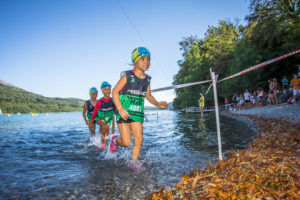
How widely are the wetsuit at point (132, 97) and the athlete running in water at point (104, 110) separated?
10.3ft

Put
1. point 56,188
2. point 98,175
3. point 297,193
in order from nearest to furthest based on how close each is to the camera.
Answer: point 297,193 → point 56,188 → point 98,175

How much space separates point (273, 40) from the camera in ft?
84.1

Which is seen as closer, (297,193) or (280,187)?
(297,193)

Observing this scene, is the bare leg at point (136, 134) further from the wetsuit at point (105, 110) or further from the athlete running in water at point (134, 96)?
the wetsuit at point (105, 110)

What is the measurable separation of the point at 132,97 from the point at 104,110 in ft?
11.4

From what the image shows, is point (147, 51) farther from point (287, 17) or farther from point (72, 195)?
point (287, 17)

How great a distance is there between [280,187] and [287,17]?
3018 centimetres

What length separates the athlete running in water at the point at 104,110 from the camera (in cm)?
616

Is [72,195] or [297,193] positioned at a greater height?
[297,193]

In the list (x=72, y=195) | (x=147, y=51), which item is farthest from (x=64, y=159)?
(x=147, y=51)

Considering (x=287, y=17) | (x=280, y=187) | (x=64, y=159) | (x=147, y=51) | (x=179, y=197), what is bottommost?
(x=64, y=159)

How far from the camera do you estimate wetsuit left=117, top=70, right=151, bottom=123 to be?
127 inches

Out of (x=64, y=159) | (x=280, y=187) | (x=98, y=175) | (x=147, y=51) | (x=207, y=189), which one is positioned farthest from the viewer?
(x=64, y=159)

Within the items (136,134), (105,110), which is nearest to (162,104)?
(136,134)
